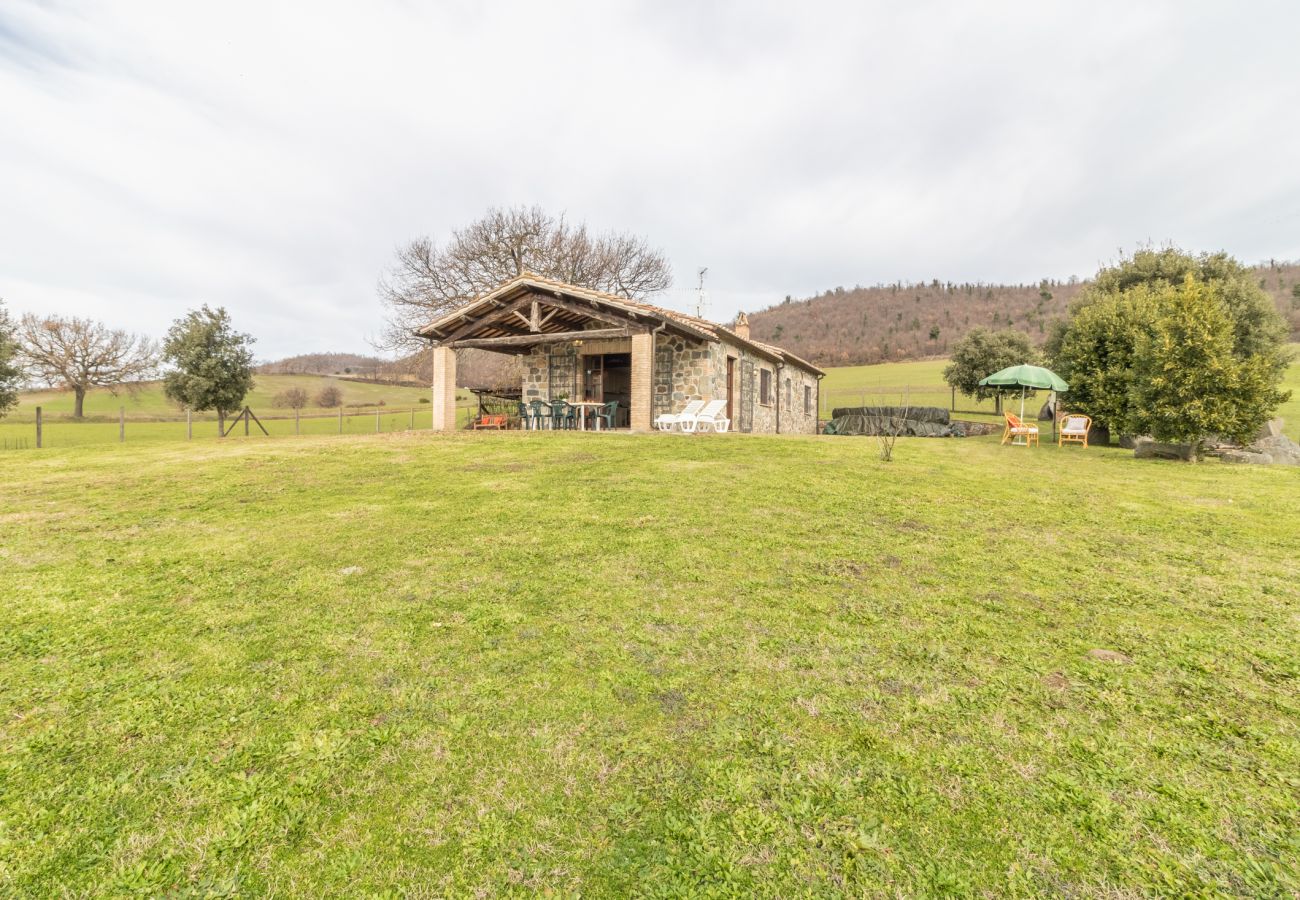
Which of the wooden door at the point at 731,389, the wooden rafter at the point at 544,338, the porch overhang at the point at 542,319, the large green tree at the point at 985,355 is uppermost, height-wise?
the large green tree at the point at 985,355

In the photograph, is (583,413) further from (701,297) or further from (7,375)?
(7,375)

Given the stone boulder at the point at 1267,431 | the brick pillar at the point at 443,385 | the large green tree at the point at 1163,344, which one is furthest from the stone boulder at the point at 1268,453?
the brick pillar at the point at 443,385

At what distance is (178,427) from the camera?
27.5m

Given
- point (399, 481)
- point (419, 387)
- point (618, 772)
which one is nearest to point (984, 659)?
point (618, 772)

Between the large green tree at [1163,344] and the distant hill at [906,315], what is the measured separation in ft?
131

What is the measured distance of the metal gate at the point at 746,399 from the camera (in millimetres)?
16469

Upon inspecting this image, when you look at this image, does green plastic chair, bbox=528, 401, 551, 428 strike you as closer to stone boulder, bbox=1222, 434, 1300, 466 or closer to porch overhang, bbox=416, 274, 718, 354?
porch overhang, bbox=416, 274, 718, 354

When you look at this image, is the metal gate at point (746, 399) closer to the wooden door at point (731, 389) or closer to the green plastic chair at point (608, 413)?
the wooden door at point (731, 389)

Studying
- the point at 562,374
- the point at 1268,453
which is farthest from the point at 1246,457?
the point at 562,374

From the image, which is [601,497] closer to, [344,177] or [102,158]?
[102,158]

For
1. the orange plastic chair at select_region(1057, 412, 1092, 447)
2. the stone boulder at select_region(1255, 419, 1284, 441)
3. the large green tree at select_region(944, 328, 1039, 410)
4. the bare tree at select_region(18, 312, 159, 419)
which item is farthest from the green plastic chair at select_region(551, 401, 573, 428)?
the bare tree at select_region(18, 312, 159, 419)

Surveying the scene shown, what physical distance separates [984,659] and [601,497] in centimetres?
415

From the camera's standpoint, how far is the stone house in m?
12.9

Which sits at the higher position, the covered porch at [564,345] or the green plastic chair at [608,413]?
the covered porch at [564,345]
